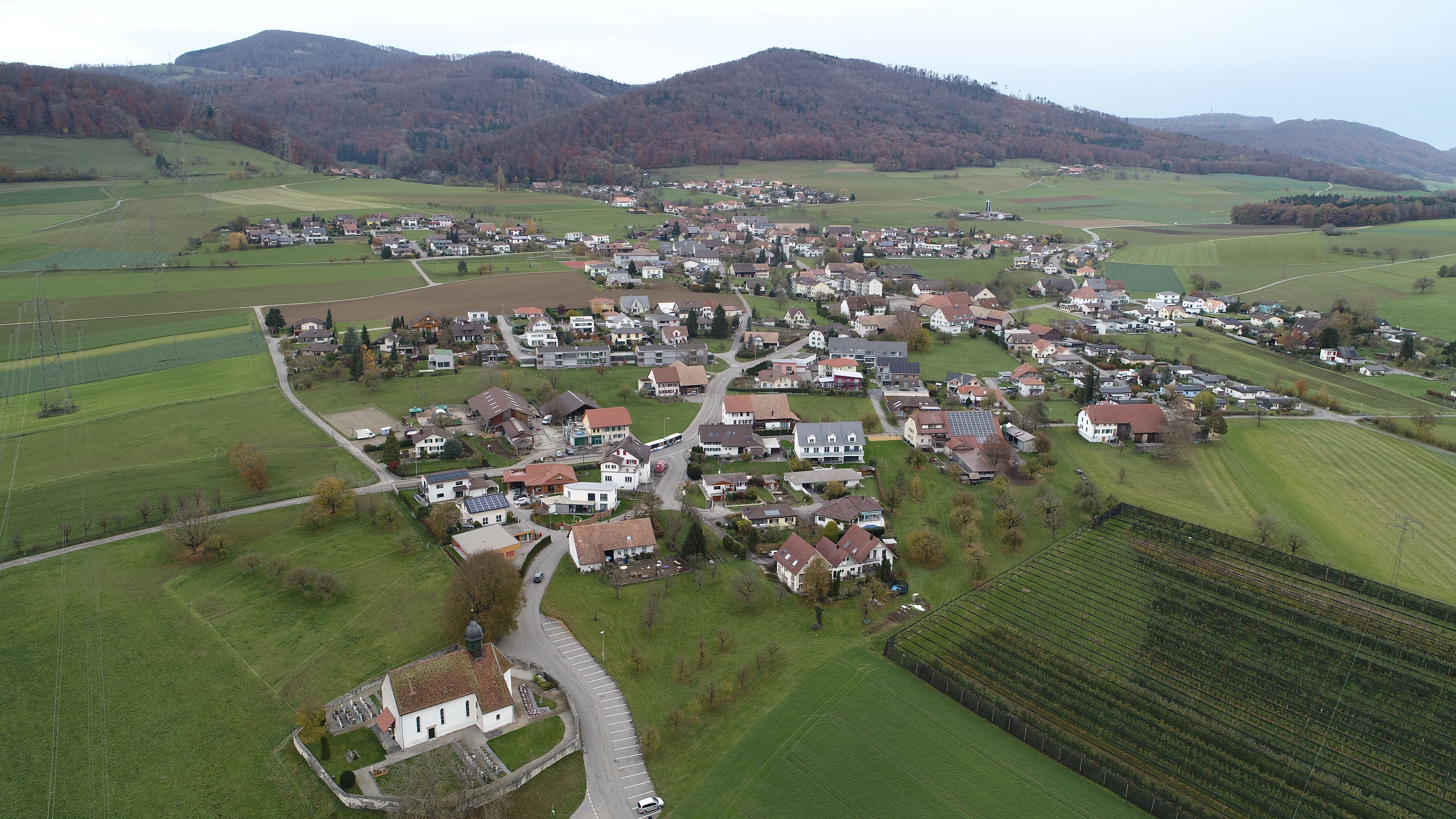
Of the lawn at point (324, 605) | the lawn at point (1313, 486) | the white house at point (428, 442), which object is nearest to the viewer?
the lawn at point (324, 605)

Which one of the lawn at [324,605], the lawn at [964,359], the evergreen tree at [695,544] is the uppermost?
the lawn at [964,359]

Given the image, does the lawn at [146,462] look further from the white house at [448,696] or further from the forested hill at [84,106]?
the forested hill at [84,106]

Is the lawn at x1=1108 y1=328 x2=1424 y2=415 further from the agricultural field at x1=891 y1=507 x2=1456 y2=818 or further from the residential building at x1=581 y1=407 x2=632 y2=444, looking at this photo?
the residential building at x1=581 y1=407 x2=632 y2=444

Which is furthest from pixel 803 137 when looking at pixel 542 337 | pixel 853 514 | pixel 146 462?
pixel 146 462

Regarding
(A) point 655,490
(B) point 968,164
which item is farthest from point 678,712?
(B) point 968,164

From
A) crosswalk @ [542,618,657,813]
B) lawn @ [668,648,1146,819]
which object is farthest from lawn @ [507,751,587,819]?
lawn @ [668,648,1146,819]

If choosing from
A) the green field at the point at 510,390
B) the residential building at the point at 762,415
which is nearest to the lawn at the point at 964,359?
the residential building at the point at 762,415
